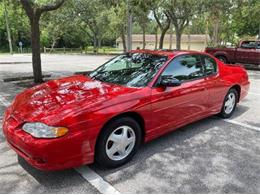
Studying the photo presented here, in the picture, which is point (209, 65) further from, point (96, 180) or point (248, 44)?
point (248, 44)

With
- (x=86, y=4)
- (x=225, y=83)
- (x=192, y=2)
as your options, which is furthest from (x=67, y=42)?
(x=225, y=83)

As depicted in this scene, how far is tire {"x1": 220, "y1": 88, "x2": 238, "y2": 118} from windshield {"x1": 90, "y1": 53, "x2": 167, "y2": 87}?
2.02m

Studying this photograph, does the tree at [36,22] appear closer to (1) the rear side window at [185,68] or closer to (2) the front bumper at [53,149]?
(1) the rear side window at [185,68]

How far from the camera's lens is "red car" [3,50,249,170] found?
Result: 9.80 ft

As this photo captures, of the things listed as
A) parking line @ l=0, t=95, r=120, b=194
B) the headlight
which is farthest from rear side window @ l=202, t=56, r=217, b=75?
the headlight

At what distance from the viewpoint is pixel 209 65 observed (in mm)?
5074

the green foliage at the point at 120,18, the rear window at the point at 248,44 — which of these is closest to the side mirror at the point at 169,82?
the green foliage at the point at 120,18

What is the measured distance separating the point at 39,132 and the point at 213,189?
A: 2.08 meters

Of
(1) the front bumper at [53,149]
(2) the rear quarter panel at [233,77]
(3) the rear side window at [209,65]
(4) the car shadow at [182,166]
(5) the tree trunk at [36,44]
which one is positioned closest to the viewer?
(1) the front bumper at [53,149]

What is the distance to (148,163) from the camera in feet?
12.0

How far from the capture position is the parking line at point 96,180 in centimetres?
304

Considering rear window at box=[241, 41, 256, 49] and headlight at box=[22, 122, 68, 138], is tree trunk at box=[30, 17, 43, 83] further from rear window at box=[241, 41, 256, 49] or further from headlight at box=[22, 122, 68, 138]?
rear window at box=[241, 41, 256, 49]

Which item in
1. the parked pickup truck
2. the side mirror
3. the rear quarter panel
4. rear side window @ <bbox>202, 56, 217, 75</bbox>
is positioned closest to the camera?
the side mirror

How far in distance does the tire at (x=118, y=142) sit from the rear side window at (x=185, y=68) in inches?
40.5
